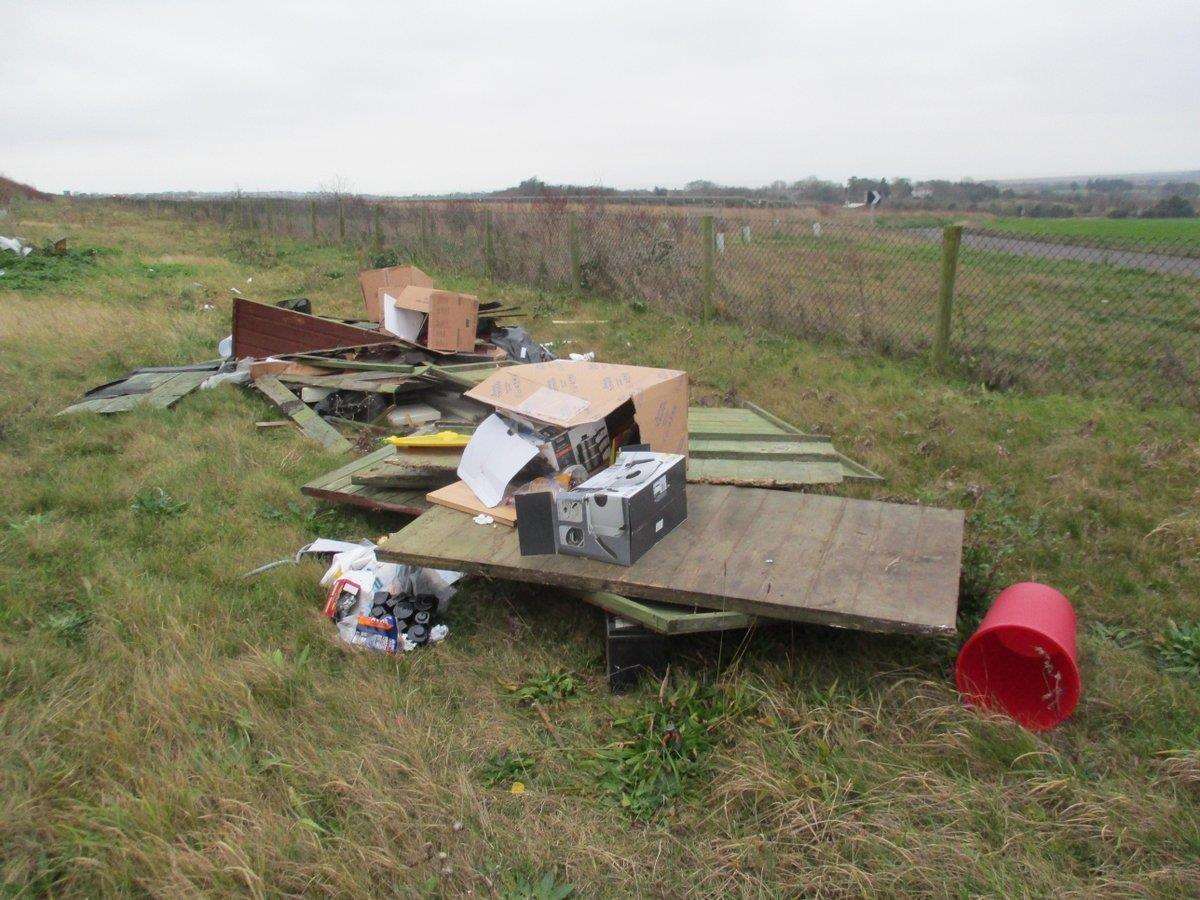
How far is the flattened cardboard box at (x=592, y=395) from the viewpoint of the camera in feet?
11.6

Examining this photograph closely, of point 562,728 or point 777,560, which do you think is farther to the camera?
point 777,560

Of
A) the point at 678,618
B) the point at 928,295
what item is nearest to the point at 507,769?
the point at 678,618

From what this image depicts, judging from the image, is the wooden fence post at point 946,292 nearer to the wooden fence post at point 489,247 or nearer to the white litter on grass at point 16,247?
the wooden fence post at point 489,247

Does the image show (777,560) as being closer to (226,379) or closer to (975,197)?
(226,379)

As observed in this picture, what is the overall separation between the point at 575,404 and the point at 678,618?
1.20 meters

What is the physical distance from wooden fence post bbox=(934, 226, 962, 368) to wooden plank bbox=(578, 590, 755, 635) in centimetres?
456

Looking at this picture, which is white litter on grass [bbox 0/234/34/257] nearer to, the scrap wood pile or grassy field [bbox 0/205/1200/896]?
grassy field [bbox 0/205/1200/896]

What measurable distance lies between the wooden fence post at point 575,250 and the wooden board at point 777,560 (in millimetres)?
7782

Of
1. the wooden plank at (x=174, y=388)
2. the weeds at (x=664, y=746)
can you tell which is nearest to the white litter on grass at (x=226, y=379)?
the wooden plank at (x=174, y=388)

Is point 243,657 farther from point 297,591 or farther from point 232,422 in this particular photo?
point 232,422

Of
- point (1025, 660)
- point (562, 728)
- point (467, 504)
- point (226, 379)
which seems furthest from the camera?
point (226, 379)

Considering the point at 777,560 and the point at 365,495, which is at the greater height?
the point at 777,560

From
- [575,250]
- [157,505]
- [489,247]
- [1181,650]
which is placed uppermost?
[489,247]

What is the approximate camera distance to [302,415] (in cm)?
612
